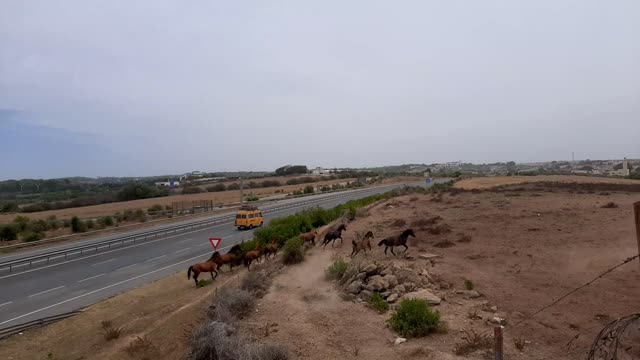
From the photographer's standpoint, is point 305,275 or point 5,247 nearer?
point 305,275

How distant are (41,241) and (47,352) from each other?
102 feet

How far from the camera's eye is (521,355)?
868 centimetres

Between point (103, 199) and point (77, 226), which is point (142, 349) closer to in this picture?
point (77, 226)

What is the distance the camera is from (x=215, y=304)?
12.9 metres

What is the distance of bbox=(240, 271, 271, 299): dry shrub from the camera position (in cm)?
1470

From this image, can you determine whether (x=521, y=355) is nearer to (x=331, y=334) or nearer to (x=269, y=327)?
(x=331, y=334)

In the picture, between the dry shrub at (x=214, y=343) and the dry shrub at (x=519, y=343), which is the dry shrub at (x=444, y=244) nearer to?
the dry shrub at (x=519, y=343)

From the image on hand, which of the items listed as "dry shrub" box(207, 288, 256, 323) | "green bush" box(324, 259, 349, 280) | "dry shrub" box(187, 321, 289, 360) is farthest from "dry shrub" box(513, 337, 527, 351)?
"green bush" box(324, 259, 349, 280)

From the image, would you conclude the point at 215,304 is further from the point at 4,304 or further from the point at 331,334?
the point at 4,304

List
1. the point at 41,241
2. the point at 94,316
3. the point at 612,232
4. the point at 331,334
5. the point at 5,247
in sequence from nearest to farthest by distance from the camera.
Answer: the point at 331,334 → the point at 94,316 → the point at 612,232 → the point at 5,247 → the point at 41,241

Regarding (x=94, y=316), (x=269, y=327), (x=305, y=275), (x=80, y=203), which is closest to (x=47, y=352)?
(x=94, y=316)

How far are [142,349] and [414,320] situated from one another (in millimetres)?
7387

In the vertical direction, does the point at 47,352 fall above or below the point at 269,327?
below

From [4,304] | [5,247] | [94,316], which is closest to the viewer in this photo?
[94,316]
